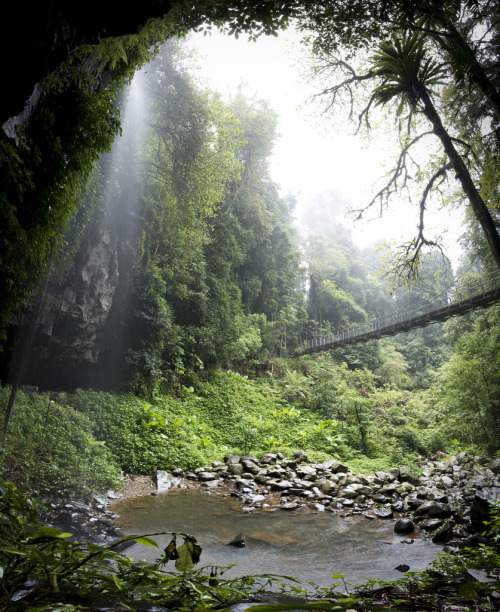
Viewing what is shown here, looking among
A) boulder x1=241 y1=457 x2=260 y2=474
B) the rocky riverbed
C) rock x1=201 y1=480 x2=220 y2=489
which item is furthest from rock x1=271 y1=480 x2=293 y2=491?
rock x1=201 y1=480 x2=220 y2=489

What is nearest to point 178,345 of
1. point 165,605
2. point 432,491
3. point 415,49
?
point 432,491

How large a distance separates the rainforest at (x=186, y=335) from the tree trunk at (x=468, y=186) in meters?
0.03

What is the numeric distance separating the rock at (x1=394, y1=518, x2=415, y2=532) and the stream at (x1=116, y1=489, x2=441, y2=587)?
0.13 metres

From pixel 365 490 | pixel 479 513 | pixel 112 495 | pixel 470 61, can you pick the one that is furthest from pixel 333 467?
pixel 470 61

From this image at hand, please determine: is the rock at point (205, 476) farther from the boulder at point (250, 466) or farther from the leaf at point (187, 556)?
the leaf at point (187, 556)

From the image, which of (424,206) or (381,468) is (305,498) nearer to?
(381,468)

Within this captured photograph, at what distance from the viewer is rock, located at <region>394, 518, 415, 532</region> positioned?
14.8 feet

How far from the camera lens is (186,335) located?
41.7 ft

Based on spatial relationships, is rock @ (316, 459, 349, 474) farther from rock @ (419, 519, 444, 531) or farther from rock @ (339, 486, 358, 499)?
rock @ (419, 519, 444, 531)

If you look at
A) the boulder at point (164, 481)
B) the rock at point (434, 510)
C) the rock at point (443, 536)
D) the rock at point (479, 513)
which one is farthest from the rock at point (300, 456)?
the rock at point (479, 513)

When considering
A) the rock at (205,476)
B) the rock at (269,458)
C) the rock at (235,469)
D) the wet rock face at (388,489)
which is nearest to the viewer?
the wet rock face at (388,489)

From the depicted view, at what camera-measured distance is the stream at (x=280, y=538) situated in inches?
131

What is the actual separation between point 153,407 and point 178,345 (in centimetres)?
314

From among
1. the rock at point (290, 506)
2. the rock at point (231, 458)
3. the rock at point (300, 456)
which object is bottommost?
the rock at point (290, 506)
